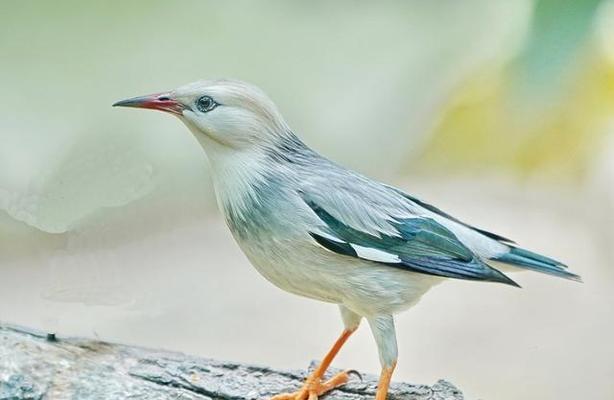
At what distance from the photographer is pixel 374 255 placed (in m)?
1.26

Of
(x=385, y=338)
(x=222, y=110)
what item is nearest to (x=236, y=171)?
(x=222, y=110)

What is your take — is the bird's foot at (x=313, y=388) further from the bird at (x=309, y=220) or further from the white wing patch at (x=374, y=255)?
the white wing patch at (x=374, y=255)

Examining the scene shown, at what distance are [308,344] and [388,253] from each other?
65 cm

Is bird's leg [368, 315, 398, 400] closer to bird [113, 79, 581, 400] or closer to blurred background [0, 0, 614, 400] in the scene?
bird [113, 79, 581, 400]

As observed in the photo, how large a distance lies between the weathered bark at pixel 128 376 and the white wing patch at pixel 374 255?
0.28 metres

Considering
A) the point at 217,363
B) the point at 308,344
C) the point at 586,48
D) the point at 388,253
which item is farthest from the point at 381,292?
the point at 586,48

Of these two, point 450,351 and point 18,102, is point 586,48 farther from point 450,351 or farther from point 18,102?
point 18,102

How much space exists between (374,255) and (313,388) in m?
0.29

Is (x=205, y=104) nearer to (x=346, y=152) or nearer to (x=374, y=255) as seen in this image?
(x=374, y=255)

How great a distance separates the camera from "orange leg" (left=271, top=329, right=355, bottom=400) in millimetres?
1423

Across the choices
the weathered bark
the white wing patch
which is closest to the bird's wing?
the white wing patch

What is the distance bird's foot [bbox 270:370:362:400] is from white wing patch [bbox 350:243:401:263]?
0.91 feet

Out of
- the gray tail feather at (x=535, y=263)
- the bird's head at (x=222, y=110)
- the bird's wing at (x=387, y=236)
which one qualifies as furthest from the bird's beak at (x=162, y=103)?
the gray tail feather at (x=535, y=263)

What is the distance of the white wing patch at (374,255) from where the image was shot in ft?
4.12
